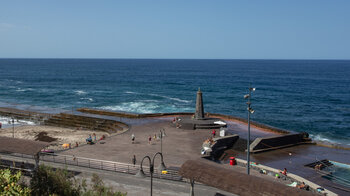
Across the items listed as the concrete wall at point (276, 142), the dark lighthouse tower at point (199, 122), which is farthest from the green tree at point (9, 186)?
the dark lighthouse tower at point (199, 122)

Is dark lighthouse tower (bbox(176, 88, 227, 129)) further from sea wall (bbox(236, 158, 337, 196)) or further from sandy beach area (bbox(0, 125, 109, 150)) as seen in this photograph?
sea wall (bbox(236, 158, 337, 196))

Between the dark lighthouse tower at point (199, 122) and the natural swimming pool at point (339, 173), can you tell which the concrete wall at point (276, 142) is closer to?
the natural swimming pool at point (339, 173)

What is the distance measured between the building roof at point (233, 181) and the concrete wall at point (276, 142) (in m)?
16.2

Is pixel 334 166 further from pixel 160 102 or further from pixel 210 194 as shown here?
pixel 160 102

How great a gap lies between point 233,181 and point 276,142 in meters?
19.6

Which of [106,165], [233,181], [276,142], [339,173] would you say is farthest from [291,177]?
[106,165]

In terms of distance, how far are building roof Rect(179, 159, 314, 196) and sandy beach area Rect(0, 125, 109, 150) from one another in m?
22.1

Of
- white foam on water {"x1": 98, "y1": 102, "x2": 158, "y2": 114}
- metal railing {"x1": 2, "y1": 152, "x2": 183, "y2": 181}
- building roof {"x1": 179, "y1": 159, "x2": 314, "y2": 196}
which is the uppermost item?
building roof {"x1": 179, "y1": 159, "x2": 314, "y2": 196}

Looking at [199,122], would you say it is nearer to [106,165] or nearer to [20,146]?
[106,165]

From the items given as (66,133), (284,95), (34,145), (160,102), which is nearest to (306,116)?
(284,95)

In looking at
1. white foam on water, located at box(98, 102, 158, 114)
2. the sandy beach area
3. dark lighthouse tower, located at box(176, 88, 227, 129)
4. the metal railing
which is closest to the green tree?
the metal railing

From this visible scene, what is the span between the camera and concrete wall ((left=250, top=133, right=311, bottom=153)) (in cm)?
3161

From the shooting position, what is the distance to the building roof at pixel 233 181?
14180 millimetres

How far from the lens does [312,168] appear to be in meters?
27.3
